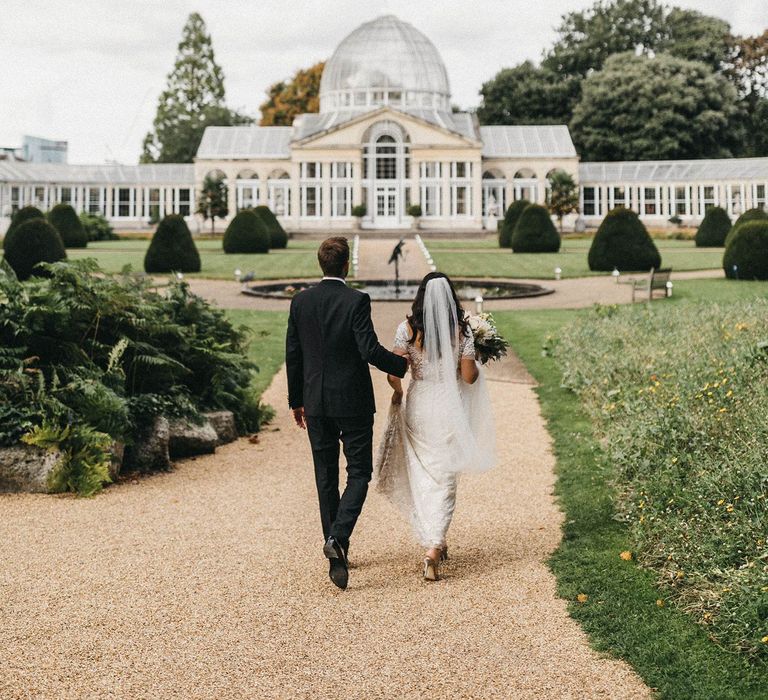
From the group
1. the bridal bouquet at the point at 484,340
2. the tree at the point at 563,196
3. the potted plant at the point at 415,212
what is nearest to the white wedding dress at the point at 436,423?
the bridal bouquet at the point at 484,340

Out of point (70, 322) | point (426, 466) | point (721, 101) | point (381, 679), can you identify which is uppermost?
point (721, 101)

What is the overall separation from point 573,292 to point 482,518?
16.6 metres

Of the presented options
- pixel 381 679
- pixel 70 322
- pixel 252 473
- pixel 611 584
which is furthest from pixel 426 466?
pixel 70 322

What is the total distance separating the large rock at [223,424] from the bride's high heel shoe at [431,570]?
410cm

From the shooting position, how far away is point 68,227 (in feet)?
131

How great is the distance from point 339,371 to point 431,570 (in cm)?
119

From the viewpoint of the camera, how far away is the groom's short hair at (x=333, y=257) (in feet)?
18.2

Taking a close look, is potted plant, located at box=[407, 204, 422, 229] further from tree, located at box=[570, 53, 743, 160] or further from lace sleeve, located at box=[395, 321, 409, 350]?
lace sleeve, located at box=[395, 321, 409, 350]

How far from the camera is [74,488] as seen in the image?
296 inches

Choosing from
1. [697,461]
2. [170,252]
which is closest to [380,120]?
[170,252]

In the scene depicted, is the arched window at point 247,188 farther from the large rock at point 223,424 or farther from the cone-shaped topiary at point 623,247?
the large rock at point 223,424

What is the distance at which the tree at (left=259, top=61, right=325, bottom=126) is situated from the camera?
218 ft

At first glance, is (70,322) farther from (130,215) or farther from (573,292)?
(130,215)

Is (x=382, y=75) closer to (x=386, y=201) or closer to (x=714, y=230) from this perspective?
(x=386, y=201)
